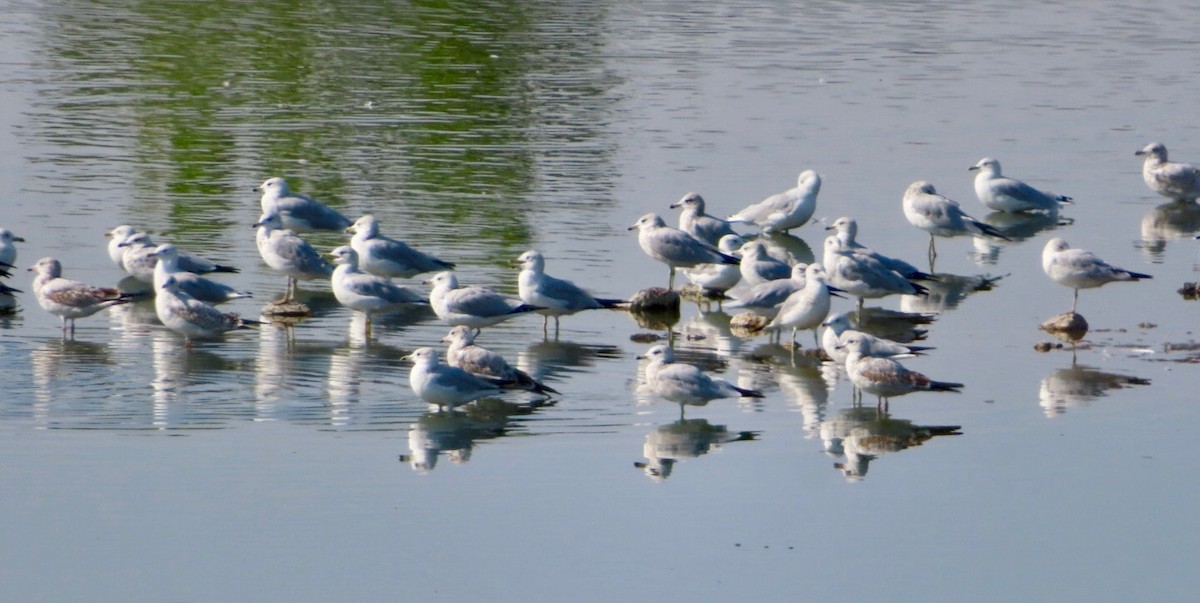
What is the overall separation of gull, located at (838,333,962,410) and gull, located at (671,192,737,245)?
522 cm

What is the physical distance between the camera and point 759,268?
15.7 metres

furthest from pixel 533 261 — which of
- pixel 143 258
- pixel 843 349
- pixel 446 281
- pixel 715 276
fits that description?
pixel 143 258

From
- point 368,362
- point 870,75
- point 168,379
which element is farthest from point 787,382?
point 870,75

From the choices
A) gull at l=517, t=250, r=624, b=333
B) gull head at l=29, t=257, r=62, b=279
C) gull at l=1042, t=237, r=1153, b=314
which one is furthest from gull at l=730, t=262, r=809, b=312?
gull head at l=29, t=257, r=62, b=279

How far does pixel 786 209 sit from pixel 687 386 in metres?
7.03

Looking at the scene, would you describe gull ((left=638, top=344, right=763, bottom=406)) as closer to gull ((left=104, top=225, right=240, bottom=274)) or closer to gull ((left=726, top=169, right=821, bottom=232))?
gull ((left=104, top=225, right=240, bottom=274))

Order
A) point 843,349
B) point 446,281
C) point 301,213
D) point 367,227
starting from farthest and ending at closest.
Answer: point 301,213 < point 367,227 < point 446,281 < point 843,349

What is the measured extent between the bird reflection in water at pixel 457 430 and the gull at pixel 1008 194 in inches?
347

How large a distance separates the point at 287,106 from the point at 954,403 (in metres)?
14.9

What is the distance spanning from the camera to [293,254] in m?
15.4

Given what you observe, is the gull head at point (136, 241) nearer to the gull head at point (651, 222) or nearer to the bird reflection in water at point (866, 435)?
the gull head at point (651, 222)

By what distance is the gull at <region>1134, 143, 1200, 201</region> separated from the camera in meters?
20.8

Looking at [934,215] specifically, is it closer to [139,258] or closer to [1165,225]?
[1165,225]

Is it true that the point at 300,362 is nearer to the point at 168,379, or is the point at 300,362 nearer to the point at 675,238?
the point at 168,379
